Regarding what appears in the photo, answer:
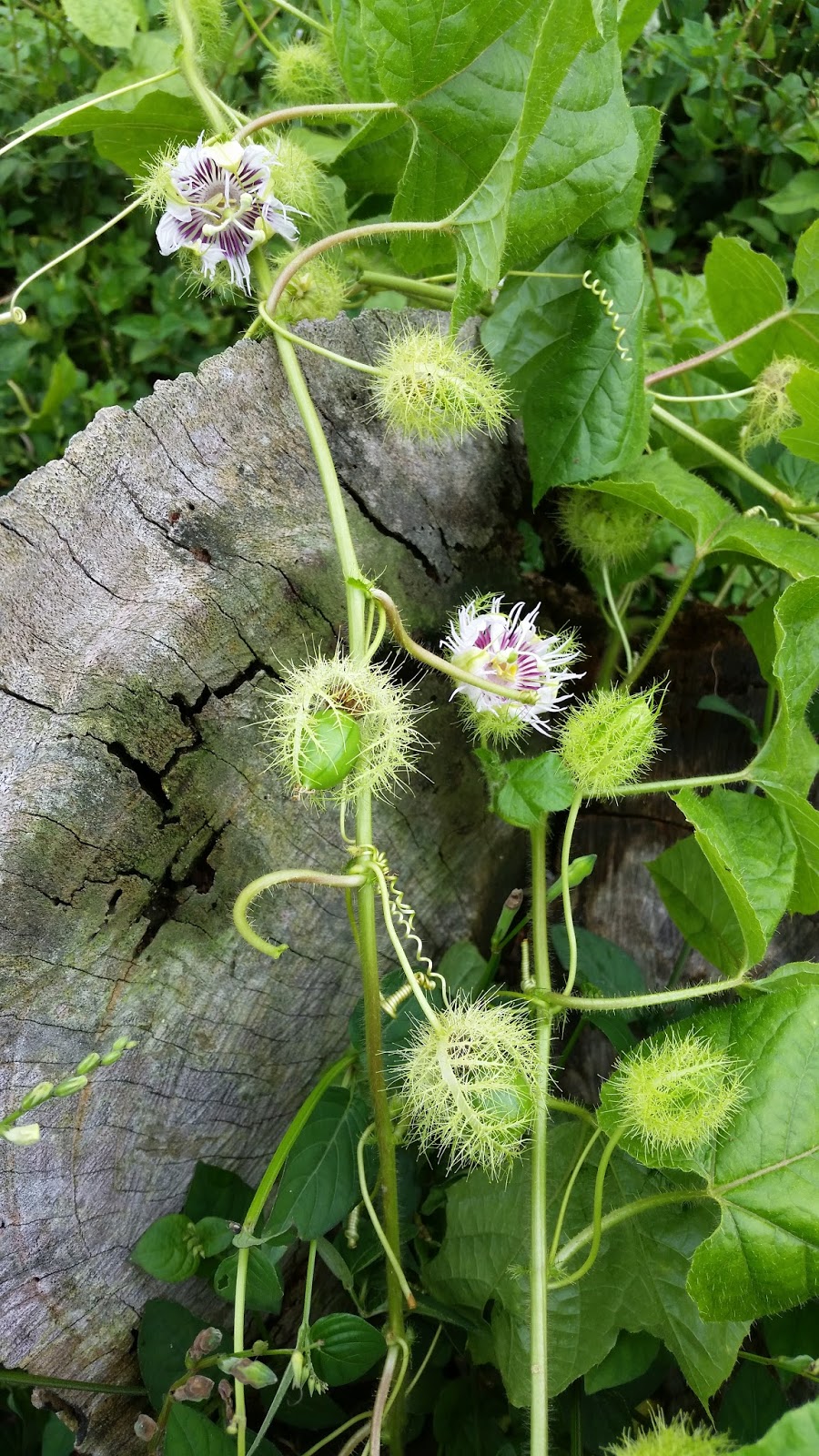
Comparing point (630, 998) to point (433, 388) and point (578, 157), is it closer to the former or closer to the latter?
point (433, 388)

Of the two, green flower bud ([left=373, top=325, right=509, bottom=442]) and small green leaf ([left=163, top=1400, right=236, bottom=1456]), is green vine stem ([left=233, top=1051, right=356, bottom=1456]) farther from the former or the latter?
green flower bud ([left=373, top=325, right=509, bottom=442])

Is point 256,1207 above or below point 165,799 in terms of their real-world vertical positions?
below

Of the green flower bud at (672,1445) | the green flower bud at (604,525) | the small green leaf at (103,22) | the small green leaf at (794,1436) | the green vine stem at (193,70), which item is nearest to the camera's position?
the small green leaf at (794,1436)

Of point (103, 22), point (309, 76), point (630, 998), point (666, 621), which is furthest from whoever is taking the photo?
point (103, 22)

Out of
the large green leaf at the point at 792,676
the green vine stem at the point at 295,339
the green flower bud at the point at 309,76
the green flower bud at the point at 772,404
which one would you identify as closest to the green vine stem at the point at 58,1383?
the large green leaf at the point at 792,676

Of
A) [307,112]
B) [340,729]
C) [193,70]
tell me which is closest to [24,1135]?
[340,729]

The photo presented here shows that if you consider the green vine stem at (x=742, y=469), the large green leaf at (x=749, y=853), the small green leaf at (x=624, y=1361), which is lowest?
the small green leaf at (x=624, y=1361)

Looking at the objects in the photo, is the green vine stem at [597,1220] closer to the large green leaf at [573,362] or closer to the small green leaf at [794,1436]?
the small green leaf at [794,1436]

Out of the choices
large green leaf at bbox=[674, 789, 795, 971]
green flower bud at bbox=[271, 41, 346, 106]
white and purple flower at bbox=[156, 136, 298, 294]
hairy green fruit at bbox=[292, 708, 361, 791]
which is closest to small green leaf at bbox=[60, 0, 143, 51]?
green flower bud at bbox=[271, 41, 346, 106]
